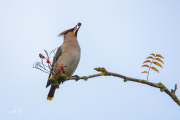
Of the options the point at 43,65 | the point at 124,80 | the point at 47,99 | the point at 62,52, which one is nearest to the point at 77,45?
the point at 62,52

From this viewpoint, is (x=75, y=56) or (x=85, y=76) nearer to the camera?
(x=85, y=76)

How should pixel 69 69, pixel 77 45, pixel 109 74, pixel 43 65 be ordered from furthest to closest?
pixel 77 45 → pixel 69 69 → pixel 43 65 → pixel 109 74

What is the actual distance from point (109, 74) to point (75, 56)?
1888 mm

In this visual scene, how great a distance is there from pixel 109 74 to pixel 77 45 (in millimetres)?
2155

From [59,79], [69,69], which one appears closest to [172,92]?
[59,79]

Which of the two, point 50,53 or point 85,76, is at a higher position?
point 50,53

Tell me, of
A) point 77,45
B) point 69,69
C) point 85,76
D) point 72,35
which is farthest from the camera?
point 72,35

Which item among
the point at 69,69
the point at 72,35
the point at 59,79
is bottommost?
the point at 59,79

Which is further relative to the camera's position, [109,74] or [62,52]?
[62,52]

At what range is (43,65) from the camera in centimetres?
335

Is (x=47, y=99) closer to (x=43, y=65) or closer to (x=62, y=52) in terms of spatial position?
(x=62, y=52)

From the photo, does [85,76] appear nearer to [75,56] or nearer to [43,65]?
[43,65]

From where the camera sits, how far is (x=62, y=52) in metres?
4.70

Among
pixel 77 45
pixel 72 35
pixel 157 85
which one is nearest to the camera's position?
pixel 157 85
